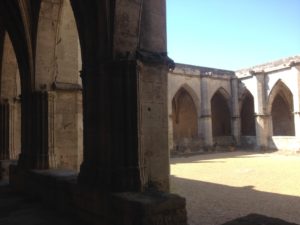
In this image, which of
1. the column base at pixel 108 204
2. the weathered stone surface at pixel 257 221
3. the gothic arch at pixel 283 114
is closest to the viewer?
the weathered stone surface at pixel 257 221

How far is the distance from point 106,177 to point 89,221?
656mm

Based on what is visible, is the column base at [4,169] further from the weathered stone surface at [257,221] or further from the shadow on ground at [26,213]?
the weathered stone surface at [257,221]

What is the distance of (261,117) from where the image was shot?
69.1 ft

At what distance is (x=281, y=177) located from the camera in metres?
9.95

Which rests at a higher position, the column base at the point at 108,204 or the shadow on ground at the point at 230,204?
the column base at the point at 108,204

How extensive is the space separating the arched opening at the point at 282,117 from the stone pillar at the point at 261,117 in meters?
5.05

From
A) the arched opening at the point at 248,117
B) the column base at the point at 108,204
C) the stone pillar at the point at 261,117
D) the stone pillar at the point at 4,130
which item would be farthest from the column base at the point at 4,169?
the arched opening at the point at 248,117

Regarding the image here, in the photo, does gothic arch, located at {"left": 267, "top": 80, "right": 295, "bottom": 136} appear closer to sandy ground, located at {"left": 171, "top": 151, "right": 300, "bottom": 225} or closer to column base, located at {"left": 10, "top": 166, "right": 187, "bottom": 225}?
sandy ground, located at {"left": 171, "top": 151, "right": 300, "bottom": 225}

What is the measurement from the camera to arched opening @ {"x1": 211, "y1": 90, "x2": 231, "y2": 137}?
27391 millimetres

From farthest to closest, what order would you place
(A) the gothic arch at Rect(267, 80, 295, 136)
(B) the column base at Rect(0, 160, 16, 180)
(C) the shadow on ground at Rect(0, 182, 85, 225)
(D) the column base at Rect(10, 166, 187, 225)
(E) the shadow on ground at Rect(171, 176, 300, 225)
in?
(A) the gothic arch at Rect(267, 80, 295, 136) < (B) the column base at Rect(0, 160, 16, 180) < (E) the shadow on ground at Rect(171, 176, 300, 225) < (C) the shadow on ground at Rect(0, 182, 85, 225) < (D) the column base at Rect(10, 166, 187, 225)

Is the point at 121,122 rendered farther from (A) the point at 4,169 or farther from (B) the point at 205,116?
(B) the point at 205,116

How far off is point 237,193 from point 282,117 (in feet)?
68.2

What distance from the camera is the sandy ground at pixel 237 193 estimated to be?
5748 mm

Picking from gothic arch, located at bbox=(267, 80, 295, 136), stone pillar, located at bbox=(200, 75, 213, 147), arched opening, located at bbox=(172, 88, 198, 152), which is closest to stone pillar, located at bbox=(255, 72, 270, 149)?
stone pillar, located at bbox=(200, 75, 213, 147)
